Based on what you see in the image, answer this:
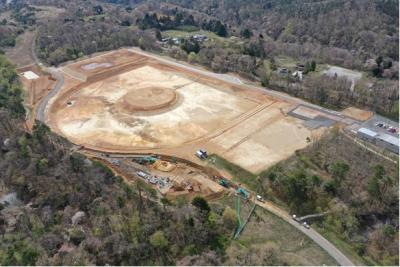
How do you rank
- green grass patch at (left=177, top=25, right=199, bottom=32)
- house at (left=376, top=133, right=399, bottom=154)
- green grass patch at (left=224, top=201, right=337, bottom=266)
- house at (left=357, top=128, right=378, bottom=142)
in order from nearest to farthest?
green grass patch at (left=224, top=201, right=337, bottom=266), house at (left=376, top=133, right=399, bottom=154), house at (left=357, top=128, right=378, bottom=142), green grass patch at (left=177, top=25, right=199, bottom=32)

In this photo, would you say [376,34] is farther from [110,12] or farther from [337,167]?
[110,12]

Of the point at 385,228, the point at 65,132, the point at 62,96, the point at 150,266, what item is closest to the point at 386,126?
the point at 385,228

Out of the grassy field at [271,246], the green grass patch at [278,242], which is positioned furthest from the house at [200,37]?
the green grass patch at [278,242]

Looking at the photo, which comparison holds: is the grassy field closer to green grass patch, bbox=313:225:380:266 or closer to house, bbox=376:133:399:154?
green grass patch, bbox=313:225:380:266

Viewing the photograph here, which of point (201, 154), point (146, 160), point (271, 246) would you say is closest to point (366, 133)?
point (201, 154)

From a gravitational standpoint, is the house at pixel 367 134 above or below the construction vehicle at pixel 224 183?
above

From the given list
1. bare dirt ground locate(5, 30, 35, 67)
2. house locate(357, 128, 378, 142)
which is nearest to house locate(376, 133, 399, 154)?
house locate(357, 128, 378, 142)

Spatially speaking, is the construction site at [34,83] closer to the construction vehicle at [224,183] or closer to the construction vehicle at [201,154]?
the construction vehicle at [201,154]
